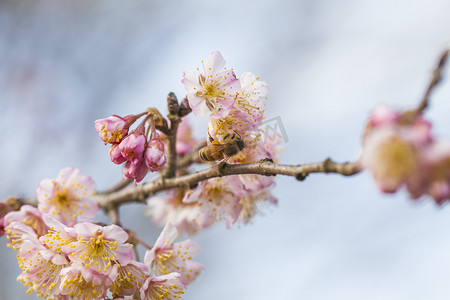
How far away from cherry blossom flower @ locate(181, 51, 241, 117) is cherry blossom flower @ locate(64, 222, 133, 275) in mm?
323

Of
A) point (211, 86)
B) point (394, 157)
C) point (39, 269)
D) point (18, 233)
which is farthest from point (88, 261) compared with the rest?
point (394, 157)

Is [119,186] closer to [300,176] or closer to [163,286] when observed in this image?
[163,286]

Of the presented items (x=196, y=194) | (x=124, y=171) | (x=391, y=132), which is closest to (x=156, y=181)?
(x=196, y=194)

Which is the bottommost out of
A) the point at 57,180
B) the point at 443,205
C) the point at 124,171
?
the point at 443,205

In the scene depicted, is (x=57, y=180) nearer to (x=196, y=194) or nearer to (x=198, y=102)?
(x=196, y=194)

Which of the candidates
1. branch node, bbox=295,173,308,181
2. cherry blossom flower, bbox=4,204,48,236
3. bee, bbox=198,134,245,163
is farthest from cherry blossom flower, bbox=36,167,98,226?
branch node, bbox=295,173,308,181

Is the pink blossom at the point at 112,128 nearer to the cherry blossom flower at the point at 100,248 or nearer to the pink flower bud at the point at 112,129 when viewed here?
the pink flower bud at the point at 112,129

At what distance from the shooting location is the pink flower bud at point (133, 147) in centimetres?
96

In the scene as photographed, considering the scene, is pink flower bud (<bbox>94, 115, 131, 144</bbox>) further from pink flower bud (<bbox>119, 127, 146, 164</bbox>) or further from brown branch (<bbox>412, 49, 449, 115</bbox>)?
brown branch (<bbox>412, 49, 449, 115</bbox>)

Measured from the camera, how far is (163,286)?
1.00 meters

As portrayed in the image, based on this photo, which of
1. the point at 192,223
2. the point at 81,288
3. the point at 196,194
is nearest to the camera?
the point at 81,288

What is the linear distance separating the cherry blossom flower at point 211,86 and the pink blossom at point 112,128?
158mm

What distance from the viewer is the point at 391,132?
0.58 m

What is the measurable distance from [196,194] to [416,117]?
2.32 feet
